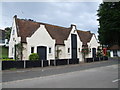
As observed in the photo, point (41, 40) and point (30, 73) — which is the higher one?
point (41, 40)

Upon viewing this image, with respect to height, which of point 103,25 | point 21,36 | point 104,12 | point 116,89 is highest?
point 104,12

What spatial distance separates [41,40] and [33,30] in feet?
7.63

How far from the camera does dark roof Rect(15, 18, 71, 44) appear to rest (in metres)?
26.7

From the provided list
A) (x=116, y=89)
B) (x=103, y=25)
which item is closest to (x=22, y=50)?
(x=103, y=25)

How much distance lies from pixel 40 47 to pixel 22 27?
445 cm

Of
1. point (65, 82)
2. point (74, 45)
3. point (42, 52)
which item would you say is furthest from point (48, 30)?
point (65, 82)

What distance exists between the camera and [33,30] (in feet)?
92.1

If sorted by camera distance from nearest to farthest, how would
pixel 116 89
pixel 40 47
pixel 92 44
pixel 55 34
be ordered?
pixel 116 89, pixel 40 47, pixel 55 34, pixel 92 44

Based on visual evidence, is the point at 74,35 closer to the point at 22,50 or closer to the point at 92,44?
the point at 92,44

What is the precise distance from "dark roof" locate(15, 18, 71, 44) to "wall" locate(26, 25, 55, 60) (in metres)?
0.92

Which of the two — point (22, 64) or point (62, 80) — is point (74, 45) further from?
point (62, 80)

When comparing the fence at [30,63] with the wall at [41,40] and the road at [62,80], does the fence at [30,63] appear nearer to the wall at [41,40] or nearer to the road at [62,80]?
the wall at [41,40]

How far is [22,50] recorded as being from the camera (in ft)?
81.7

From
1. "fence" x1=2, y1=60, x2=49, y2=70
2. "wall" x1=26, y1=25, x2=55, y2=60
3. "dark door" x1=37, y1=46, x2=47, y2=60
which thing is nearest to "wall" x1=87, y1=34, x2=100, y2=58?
"wall" x1=26, y1=25, x2=55, y2=60
